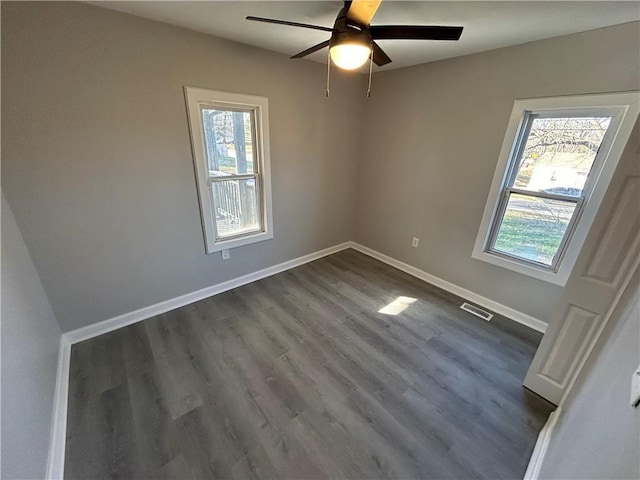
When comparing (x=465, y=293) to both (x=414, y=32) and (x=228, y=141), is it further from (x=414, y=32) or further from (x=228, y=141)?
(x=228, y=141)

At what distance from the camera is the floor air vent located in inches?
103

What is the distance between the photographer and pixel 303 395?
1779 millimetres

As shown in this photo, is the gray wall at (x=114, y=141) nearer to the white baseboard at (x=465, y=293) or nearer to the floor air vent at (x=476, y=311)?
the white baseboard at (x=465, y=293)

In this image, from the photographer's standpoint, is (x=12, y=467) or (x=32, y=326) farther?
(x=32, y=326)

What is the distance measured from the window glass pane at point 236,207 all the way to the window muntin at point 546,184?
2580mm

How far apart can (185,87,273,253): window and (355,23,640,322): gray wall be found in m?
1.56

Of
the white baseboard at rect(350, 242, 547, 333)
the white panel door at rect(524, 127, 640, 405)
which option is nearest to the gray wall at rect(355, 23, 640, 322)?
the white baseboard at rect(350, 242, 547, 333)

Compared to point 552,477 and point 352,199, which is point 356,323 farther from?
point 352,199

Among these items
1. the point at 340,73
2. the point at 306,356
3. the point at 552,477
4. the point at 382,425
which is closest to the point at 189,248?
the point at 306,356

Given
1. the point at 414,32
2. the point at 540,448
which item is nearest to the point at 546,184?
the point at 414,32

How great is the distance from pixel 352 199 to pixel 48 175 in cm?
319

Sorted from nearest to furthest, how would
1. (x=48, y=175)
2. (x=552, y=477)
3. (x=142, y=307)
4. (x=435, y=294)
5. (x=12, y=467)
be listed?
(x=12, y=467) → (x=552, y=477) → (x=48, y=175) → (x=142, y=307) → (x=435, y=294)

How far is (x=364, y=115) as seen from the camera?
138 inches

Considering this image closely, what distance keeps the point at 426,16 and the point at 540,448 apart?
2732mm
